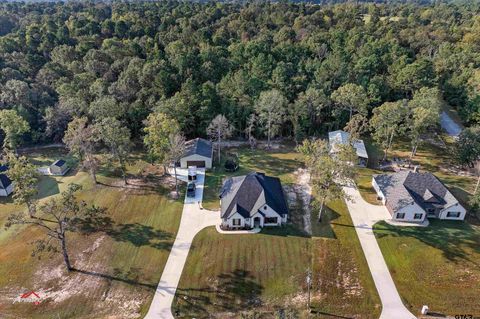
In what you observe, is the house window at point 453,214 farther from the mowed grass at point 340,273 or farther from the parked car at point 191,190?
the parked car at point 191,190

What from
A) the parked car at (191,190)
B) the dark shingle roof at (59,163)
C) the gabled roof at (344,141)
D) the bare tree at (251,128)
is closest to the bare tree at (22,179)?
the dark shingle roof at (59,163)

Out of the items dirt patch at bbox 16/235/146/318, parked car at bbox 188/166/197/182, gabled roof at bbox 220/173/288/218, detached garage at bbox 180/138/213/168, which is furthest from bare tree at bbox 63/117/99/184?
gabled roof at bbox 220/173/288/218

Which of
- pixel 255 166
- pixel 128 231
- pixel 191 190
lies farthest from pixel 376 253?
pixel 128 231

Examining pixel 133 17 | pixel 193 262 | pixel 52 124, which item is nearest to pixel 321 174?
pixel 193 262

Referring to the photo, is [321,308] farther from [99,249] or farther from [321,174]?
[99,249]

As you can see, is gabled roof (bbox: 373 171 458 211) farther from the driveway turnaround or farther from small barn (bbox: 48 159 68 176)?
small barn (bbox: 48 159 68 176)
